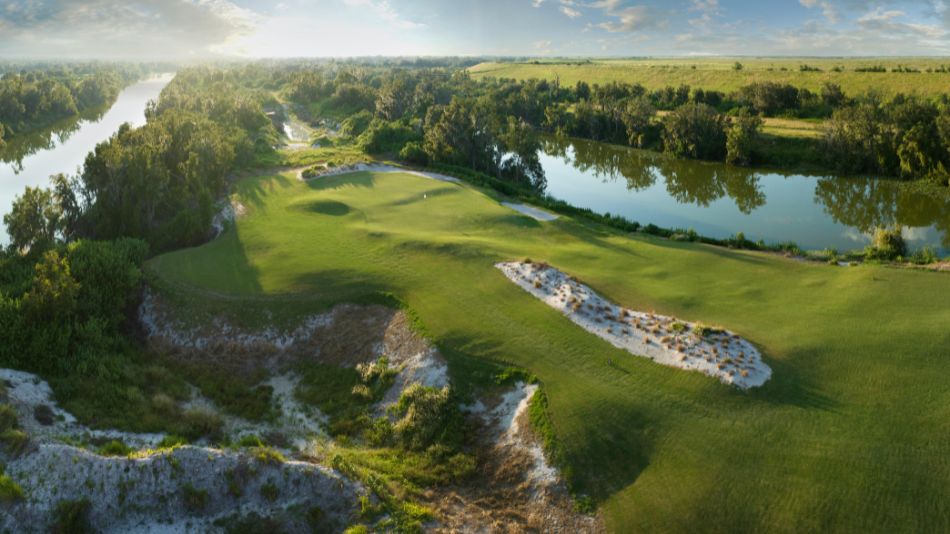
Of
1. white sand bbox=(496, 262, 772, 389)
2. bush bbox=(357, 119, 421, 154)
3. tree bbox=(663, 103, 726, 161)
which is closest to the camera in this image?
white sand bbox=(496, 262, 772, 389)

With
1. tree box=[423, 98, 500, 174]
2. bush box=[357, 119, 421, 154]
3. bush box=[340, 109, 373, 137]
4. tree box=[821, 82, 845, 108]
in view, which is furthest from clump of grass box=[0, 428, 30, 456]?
tree box=[821, 82, 845, 108]

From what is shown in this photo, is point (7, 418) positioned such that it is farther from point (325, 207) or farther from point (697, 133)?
point (697, 133)

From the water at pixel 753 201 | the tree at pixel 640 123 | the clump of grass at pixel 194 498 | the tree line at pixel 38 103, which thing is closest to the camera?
the clump of grass at pixel 194 498

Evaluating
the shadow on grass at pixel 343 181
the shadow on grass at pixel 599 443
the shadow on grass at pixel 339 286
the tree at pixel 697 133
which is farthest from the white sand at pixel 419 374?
the tree at pixel 697 133

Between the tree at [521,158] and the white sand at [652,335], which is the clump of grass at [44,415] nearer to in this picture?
the white sand at [652,335]

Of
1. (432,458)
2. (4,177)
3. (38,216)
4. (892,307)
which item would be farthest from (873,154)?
(4,177)

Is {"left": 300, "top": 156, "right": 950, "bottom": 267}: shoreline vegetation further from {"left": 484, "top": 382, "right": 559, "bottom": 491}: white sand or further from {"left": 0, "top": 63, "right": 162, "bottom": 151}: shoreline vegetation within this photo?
{"left": 0, "top": 63, "right": 162, "bottom": 151}: shoreline vegetation
